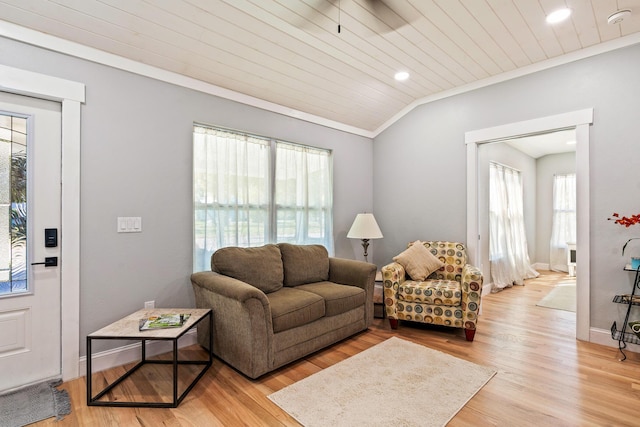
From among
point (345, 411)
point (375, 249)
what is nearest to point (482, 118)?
point (375, 249)

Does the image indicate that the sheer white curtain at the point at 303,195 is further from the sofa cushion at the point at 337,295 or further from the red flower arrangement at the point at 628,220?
the red flower arrangement at the point at 628,220

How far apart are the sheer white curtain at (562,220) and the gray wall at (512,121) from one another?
14.2 feet

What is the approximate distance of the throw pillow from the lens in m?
3.51

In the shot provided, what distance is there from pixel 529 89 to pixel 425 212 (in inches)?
70.0

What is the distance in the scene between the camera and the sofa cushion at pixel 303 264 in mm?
3236

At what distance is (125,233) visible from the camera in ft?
8.53

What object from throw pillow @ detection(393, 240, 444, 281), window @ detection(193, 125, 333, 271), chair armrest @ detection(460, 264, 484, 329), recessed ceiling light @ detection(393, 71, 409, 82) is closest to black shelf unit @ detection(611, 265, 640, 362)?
chair armrest @ detection(460, 264, 484, 329)

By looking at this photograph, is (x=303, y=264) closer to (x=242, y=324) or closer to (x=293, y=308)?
(x=293, y=308)

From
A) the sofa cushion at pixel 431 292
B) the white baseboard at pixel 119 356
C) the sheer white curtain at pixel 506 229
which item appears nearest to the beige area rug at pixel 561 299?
the sheer white curtain at pixel 506 229

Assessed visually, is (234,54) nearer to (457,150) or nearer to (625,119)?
(457,150)

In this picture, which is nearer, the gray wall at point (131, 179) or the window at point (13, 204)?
the window at point (13, 204)

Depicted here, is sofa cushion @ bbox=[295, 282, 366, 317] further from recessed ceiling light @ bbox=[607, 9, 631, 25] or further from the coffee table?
recessed ceiling light @ bbox=[607, 9, 631, 25]

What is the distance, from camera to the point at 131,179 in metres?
2.63

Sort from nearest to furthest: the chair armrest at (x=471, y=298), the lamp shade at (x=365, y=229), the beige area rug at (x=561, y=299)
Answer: the chair armrest at (x=471, y=298) → the lamp shade at (x=365, y=229) → the beige area rug at (x=561, y=299)
